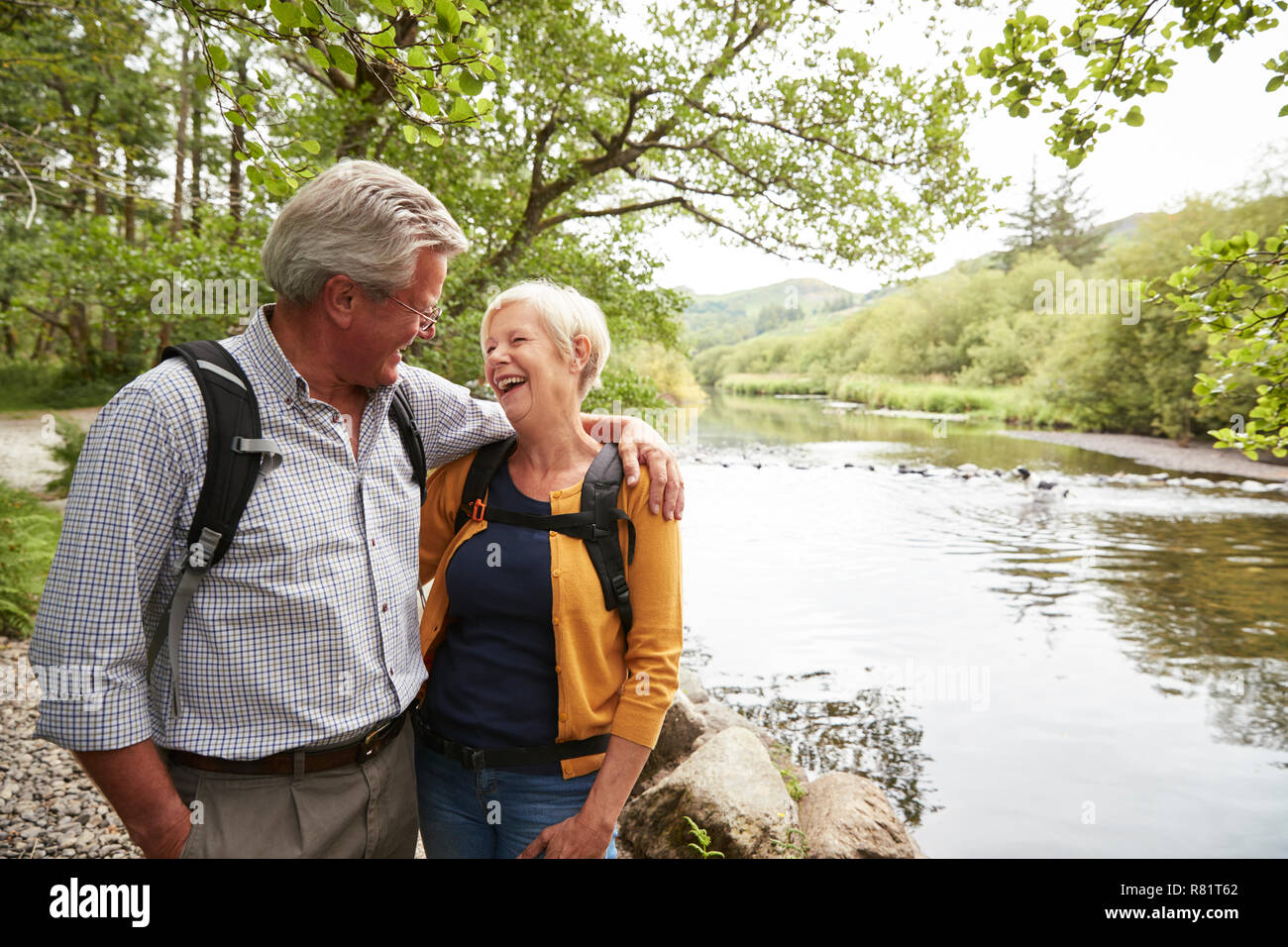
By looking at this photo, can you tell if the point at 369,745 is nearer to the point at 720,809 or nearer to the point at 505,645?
the point at 505,645

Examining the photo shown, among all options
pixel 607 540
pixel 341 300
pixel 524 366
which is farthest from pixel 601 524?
pixel 341 300

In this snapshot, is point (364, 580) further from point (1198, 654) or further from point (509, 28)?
point (1198, 654)

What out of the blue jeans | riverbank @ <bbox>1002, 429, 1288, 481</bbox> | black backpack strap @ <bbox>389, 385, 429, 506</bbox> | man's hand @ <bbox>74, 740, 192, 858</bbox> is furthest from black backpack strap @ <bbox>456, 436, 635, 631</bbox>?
riverbank @ <bbox>1002, 429, 1288, 481</bbox>

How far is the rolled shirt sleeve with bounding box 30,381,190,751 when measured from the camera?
1.48 meters

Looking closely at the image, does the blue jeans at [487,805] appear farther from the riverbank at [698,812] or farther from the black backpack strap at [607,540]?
the riverbank at [698,812]

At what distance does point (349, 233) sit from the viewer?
173 cm

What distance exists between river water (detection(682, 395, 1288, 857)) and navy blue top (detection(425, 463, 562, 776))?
457 centimetres

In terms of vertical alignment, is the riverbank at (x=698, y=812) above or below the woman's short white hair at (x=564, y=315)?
below

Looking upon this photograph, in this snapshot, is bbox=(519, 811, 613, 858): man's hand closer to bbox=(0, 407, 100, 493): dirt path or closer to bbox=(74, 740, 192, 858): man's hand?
bbox=(74, 740, 192, 858): man's hand

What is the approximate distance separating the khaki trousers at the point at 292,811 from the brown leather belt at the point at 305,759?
1cm

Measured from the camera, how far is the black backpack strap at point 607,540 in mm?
2031

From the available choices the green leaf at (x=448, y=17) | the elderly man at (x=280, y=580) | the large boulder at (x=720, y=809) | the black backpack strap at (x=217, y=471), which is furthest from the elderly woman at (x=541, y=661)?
the large boulder at (x=720, y=809)

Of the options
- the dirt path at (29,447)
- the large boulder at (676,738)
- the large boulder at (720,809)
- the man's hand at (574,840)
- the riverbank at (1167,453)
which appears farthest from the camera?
the riverbank at (1167,453)

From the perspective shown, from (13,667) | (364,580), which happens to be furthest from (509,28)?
(364,580)
